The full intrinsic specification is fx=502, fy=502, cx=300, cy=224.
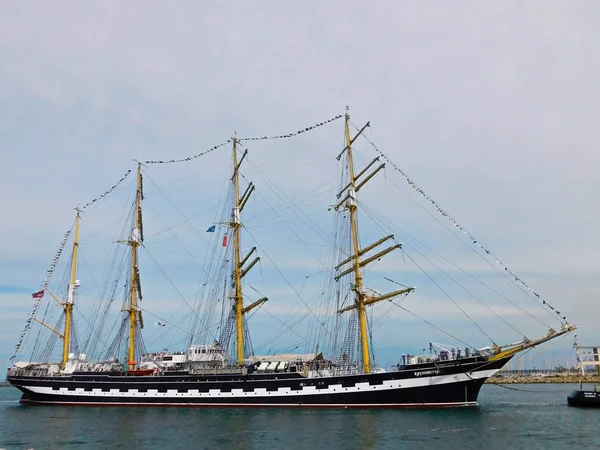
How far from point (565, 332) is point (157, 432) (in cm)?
3256

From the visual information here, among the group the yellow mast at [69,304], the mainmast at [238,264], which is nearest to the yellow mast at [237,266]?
the mainmast at [238,264]

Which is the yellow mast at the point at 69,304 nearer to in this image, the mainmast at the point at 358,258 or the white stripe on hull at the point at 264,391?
the white stripe on hull at the point at 264,391

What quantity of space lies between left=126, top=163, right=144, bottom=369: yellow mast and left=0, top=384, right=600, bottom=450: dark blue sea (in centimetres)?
1211

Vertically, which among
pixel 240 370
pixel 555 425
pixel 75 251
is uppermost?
pixel 75 251

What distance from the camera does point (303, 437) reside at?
99.7ft

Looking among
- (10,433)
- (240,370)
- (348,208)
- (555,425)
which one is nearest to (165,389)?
(240,370)

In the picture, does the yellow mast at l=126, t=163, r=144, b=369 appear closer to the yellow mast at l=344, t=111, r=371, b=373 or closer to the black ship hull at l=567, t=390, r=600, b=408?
the yellow mast at l=344, t=111, r=371, b=373

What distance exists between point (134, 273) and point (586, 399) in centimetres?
4991

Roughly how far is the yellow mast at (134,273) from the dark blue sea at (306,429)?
12107 mm

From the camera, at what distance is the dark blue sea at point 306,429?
28.7 metres

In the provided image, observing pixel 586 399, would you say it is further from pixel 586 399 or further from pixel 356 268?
pixel 356 268

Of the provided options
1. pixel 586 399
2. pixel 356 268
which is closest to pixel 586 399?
pixel 586 399

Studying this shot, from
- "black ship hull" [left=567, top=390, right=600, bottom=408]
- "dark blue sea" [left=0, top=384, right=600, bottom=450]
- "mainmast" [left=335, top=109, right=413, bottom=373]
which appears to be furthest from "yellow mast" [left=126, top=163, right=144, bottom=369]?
"black ship hull" [left=567, top=390, right=600, bottom=408]

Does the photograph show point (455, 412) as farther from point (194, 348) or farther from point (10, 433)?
point (10, 433)
